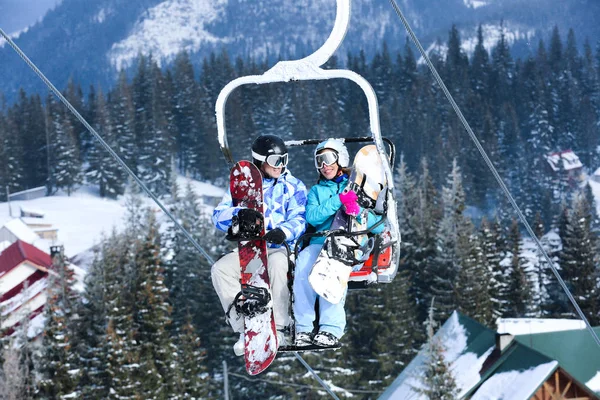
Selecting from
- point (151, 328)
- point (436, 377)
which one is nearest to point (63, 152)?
point (151, 328)

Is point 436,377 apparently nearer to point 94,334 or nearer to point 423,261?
point 94,334

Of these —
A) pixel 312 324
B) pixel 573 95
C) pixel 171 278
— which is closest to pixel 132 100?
pixel 573 95

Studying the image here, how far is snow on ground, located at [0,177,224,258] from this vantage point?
297ft

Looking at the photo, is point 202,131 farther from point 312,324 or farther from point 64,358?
point 312,324

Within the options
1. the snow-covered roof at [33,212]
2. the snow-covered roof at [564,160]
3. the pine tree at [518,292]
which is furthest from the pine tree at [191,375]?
the snow-covered roof at [564,160]

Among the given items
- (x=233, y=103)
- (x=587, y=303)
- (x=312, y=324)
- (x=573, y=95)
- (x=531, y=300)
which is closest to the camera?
(x=312, y=324)

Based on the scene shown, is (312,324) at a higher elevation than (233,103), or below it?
higher

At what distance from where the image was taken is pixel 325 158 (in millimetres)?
6266

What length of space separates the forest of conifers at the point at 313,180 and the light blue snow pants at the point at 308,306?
31206mm

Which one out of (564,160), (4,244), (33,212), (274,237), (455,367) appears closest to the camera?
(274,237)

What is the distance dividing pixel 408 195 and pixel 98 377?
29896 mm

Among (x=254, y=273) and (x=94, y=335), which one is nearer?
(x=254, y=273)

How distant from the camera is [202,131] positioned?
107125 millimetres

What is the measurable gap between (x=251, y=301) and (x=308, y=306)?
0.43 m
